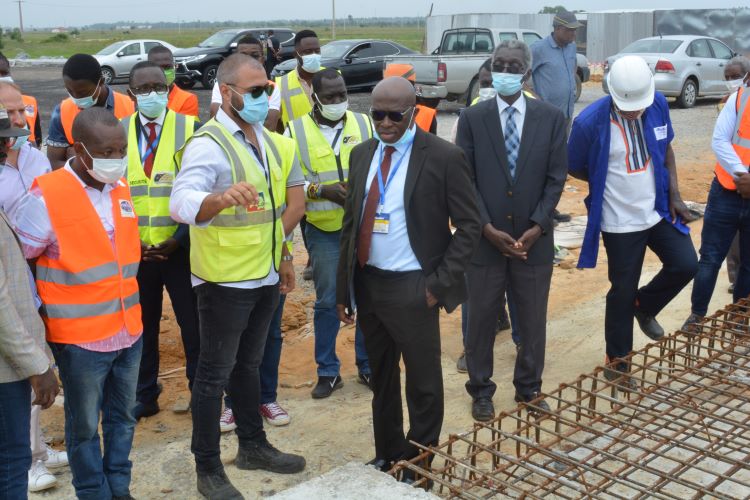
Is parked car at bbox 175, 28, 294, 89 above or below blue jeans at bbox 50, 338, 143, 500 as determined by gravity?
above

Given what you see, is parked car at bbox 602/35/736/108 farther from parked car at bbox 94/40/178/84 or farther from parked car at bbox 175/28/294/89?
parked car at bbox 94/40/178/84

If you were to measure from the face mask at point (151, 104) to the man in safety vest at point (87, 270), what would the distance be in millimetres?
1110

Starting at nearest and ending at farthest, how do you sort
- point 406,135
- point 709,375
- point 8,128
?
point 8,128
point 406,135
point 709,375

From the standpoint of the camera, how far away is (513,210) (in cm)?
518

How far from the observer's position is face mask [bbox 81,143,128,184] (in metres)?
3.85

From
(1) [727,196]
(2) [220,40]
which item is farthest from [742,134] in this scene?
(2) [220,40]

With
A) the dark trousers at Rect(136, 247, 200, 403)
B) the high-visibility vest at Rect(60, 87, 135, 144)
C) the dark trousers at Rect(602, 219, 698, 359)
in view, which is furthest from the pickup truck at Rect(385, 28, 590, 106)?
the dark trousers at Rect(136, 247, 200, 403)

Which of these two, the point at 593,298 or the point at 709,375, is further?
the point at 593,298

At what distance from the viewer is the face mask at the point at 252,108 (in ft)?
13.9

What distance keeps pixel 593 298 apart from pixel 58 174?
5259 mm

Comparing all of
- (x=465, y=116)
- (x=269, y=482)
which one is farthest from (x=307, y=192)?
(x=269, y=482)

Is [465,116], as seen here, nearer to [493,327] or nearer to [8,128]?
[493,327]

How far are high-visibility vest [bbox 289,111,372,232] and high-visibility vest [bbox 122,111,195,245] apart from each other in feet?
2.64

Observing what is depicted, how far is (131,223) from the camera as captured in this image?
13.3 ft
